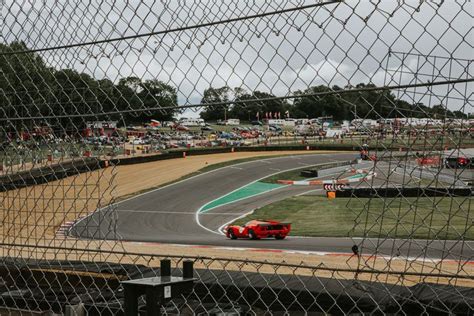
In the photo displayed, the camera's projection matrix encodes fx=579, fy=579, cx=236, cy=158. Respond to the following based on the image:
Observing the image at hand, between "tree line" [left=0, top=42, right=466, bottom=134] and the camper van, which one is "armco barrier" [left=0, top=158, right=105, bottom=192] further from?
the camper van

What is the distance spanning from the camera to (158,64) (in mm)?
1904

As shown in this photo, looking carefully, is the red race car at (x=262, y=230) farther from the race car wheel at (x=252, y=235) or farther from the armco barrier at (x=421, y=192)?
the armco barrier at (x=421, y=192)

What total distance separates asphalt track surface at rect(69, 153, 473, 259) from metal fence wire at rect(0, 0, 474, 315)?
206 inches

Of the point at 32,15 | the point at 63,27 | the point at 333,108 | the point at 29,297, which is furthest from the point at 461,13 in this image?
the point at 29,297

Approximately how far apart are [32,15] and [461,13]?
65.1 inches

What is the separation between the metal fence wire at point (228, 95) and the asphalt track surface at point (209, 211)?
5228 millimetres

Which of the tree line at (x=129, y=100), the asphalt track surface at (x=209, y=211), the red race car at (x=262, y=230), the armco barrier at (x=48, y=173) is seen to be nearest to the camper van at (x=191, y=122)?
the tree line at (x=129, y=100)

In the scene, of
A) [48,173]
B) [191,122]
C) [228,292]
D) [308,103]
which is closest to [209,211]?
[228,292]

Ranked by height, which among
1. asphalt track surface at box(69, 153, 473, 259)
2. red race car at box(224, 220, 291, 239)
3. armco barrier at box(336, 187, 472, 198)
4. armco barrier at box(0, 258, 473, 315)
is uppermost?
armco barrier at box(336, 187, 472, 198)

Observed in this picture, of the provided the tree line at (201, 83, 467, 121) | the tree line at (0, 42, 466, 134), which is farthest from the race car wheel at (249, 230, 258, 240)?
the tree line at (201, 83, 467, 121)

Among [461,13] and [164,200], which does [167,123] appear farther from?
[164,200]

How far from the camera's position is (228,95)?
1.79m

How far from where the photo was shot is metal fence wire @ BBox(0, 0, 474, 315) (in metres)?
1.54

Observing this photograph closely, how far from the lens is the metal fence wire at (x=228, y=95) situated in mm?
1545
